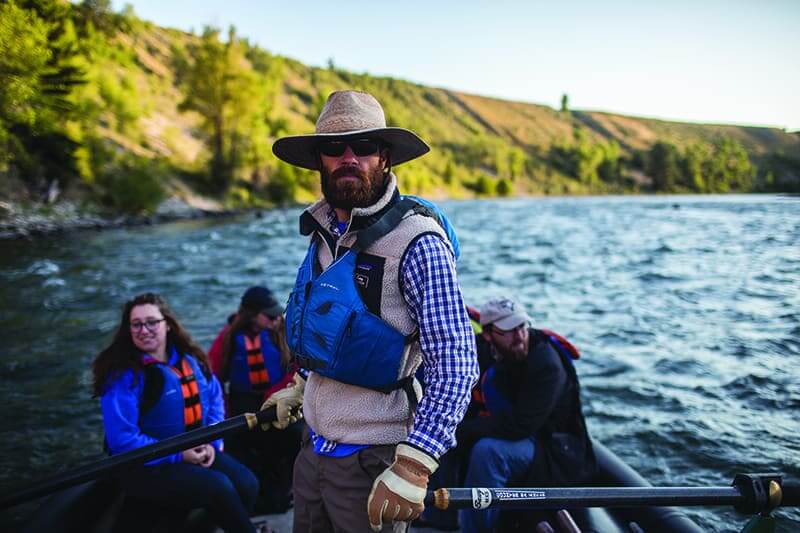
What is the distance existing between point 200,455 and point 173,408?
385 mm

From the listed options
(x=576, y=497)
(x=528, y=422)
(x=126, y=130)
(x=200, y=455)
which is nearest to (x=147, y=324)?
(x=200, y=455)

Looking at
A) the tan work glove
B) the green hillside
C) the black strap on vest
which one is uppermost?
the green hillside

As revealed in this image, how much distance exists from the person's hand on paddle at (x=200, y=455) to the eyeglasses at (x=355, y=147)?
2391 mm

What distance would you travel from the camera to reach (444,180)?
99.4 meters

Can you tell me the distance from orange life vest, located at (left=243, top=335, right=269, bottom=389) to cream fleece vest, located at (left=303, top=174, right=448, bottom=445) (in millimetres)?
2956

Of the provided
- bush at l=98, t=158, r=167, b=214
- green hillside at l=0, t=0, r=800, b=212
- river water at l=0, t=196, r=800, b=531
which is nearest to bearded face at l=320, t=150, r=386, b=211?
river water at l=0, t=196, r=800, b=531

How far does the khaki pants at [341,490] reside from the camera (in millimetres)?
1927

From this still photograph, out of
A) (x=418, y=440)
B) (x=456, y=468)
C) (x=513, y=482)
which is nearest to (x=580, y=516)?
(x=513, y=482)

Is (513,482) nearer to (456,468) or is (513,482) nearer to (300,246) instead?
(456,468)

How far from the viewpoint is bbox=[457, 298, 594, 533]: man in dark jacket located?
3611 millimetres

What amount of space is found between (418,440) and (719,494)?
5.38 ft

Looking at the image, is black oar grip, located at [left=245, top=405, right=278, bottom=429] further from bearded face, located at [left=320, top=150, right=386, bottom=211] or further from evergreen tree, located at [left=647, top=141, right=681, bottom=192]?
evergreen tree, located at [left=647, top=141, right=681, bottom=192]

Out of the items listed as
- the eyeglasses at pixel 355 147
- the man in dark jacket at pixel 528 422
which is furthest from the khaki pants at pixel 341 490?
the man in dark jacket at pixel 528 422

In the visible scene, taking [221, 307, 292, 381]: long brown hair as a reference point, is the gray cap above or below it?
above
